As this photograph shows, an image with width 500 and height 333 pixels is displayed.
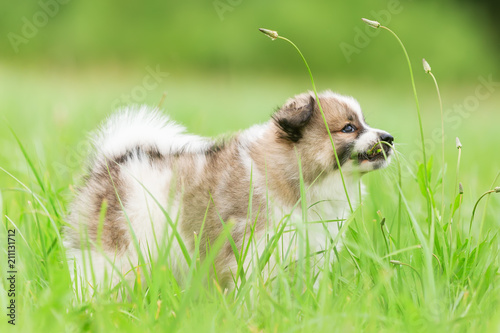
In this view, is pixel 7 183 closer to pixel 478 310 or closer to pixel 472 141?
pixel 478 310

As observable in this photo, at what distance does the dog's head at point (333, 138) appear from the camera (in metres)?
2.54

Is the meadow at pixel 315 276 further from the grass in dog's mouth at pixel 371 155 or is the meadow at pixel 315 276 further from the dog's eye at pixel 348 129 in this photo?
the dog's eye at pixel 348 129

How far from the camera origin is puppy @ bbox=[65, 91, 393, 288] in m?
2.47

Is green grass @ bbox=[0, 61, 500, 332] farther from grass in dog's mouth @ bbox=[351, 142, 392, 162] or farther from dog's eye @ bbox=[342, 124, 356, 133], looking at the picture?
dog's eye @ bbox=[342, 124, 356, 133]

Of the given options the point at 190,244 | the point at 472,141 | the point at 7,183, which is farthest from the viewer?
the point at 472,141

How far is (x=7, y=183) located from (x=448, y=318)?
2.92m

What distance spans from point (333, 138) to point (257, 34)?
1434 centimetres

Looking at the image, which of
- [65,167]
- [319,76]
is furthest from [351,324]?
[319,76]

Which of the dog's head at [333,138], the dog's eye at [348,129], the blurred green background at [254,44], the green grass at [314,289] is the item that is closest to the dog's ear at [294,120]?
the dog's head at [333,138]

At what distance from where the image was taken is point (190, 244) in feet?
8.34

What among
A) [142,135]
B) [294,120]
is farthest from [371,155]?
[142,135]

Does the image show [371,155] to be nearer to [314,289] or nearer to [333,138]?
[333,138]

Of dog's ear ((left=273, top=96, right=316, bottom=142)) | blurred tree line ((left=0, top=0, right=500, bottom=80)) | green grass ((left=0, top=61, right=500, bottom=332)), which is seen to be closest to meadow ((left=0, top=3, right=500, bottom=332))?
green grass ((left=0, top=61, right=500, bottom=332))

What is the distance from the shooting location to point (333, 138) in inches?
102
